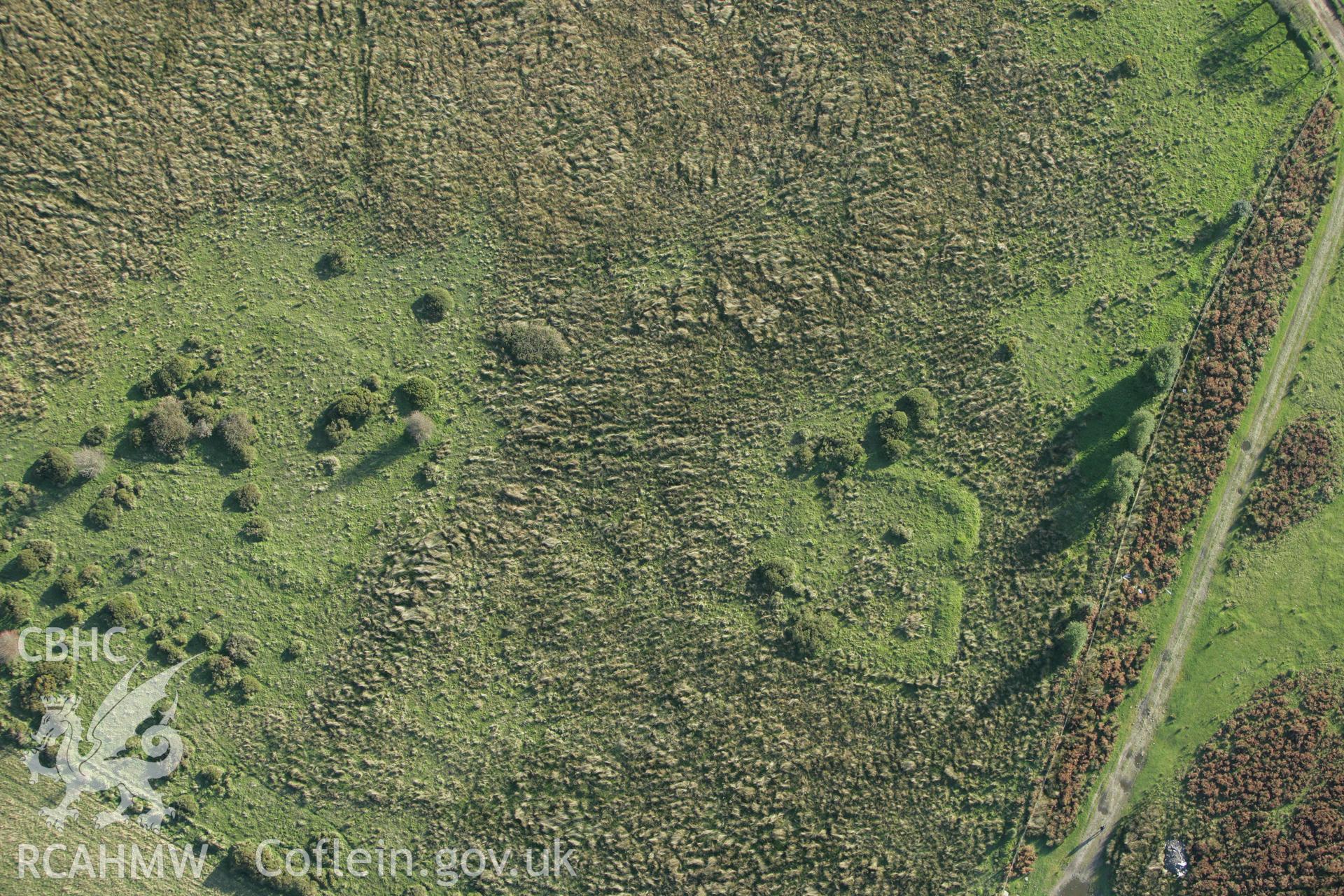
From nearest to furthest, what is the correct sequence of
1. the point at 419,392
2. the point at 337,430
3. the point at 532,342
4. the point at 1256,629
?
the point at 337,430 → the point at 419,392 → the point at 532,342 → the point at 1256,629

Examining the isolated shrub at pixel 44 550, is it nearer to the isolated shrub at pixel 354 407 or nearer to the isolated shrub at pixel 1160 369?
the isolated shrub at pixel 354 407

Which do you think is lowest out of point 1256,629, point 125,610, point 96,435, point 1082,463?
point 1256,629

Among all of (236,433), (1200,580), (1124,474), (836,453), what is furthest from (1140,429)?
(236,433)

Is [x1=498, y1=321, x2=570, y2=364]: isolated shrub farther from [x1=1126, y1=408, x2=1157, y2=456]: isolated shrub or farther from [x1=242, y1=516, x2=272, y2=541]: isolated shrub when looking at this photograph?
[x1=1126, y1=408, x2=1157, y2=456]: isolated shrub

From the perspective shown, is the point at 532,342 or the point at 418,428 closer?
the point at 418,428

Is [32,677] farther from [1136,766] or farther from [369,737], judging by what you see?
[1136,766]

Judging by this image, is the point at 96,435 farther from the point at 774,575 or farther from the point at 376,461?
the point at 774,575

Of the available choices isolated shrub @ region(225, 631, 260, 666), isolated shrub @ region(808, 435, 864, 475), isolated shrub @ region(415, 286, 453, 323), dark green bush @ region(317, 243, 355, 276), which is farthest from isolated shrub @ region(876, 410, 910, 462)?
isolated shrub @ region(225, 631, 260, 666)

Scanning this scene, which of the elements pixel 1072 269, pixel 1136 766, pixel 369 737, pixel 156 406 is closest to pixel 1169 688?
pixel 1136 766
